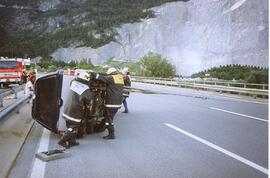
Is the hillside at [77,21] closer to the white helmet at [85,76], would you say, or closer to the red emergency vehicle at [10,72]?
the red emergency vehicle at [10,72]

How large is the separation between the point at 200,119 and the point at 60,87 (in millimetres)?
5147

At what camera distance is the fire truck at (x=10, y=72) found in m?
30.0

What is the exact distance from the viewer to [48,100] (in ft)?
28.7

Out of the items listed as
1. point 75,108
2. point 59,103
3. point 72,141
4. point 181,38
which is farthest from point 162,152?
point 181,38

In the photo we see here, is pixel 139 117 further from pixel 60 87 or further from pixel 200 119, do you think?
pixel 60 87

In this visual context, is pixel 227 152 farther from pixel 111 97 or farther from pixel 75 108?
pixel 75 108

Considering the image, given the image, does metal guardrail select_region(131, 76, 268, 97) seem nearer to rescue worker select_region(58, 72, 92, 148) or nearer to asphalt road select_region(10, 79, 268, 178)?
asphalt road select_region(10, 79, 268, 178)

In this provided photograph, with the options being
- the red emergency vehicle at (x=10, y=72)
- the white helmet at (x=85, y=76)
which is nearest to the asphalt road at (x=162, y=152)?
the white helmet at (x=85, y=76)

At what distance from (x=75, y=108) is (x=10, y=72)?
24208 millimetres

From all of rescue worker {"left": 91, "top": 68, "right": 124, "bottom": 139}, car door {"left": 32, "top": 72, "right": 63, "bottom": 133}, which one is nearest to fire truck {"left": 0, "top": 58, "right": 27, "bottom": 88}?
car door {"left": 32, "top": 72, "right": 63, "bottom": 133}

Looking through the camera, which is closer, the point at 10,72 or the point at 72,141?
the point at 72,141

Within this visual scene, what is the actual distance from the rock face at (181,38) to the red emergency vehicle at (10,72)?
37589mm

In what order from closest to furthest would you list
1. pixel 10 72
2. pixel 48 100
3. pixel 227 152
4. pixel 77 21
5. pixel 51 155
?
1. pixel 51 155
2. pixel 227 152
3. pixel 48 100
4. pixel 10 72
5. pixel 77 21

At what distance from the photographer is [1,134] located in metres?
8.75
